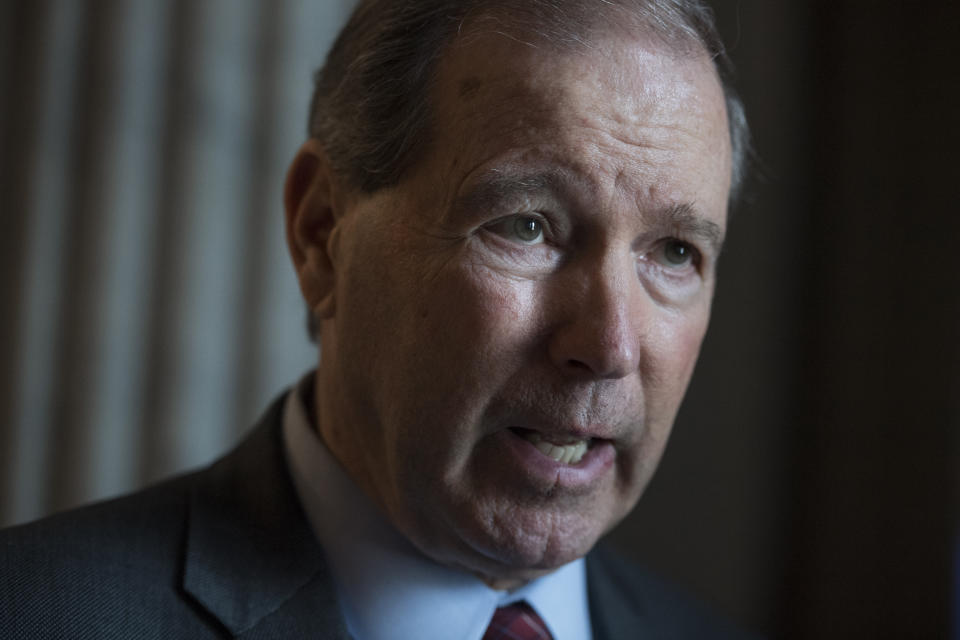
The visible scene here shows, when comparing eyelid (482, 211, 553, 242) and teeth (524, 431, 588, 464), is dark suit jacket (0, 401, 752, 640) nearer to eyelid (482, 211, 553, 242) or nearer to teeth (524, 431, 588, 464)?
teeth (524, 431, 588, 464)

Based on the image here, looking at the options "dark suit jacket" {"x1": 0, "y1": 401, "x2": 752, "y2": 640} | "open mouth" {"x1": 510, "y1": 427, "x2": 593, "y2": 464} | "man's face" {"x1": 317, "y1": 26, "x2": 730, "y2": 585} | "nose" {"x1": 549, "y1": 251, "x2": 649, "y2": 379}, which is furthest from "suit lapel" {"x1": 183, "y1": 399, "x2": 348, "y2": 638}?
"nose" {"x1": 549, "y1": 251, "x2": 649, "y2": 379}

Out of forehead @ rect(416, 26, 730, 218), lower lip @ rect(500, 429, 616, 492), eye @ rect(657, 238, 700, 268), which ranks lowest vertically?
lower lip @ rect(500, 429, 616, 492)

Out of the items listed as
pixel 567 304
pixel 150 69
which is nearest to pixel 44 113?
pixel 150 69

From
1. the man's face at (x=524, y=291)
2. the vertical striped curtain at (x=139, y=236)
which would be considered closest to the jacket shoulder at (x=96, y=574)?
the man's face at (x=524, y=291)

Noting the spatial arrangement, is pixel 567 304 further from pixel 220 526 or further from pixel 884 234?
pixel 884 234

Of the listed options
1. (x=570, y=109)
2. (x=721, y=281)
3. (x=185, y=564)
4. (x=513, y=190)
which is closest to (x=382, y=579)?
(x=185, y=564)

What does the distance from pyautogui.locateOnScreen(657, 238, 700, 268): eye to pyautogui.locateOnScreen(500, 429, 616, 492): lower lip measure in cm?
32

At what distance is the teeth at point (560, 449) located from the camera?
138cm

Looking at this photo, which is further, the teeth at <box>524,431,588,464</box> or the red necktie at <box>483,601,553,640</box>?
the red necktie at <box>483,601,553,640</box>

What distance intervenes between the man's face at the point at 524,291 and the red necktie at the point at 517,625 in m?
0.11

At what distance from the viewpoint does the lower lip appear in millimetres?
1360

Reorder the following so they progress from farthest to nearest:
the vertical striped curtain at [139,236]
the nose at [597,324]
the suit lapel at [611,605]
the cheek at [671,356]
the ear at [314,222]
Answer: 1. the vertical striped curtain at [139,236]
2. the suit lapel at [611,605]
3. the ear at [314,222]
4. the cheek at [671,356]
5. the nose at [597,324]

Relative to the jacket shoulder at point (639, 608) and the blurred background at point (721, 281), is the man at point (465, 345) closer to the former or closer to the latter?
the jacket shoulder at point (639, 608)

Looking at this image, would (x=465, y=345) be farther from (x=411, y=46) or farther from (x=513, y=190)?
(x=411, y=46)
